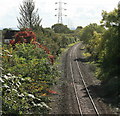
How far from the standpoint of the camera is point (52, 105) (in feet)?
45.3

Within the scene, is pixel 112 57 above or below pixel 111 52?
below

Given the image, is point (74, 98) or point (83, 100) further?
point (74, 98)

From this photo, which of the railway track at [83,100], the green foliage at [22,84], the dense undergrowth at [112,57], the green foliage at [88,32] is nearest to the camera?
the green foliage at [22,84]

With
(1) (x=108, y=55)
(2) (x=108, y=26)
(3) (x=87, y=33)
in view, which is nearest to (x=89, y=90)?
(1) (x=108, y=55)

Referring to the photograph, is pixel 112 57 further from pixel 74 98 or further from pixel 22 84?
pixel 22 84

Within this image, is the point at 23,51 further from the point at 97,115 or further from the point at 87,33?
the point at 87,33

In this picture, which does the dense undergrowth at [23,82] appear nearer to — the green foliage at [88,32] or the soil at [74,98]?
the soil at [74,98]

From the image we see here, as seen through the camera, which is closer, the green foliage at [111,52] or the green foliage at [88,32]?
the green foliage at [111,52]

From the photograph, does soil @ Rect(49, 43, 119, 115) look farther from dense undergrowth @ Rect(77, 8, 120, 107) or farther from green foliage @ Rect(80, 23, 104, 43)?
green foliage @ Rect(80, 23, 104, 43)

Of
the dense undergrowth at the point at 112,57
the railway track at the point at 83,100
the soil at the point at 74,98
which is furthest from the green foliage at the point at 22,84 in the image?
the dense undergrowth at the point at 112,57

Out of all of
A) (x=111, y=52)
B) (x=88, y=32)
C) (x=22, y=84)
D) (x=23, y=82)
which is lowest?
(x=23, y=82)

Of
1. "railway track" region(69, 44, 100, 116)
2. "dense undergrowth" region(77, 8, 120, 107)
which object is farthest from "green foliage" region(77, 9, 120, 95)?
"railway track" region(69, 44, 100, 116)

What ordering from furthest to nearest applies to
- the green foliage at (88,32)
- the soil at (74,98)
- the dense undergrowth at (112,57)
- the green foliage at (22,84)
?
the green foliage at (88,32) → the dense undergrowth at (112,57) → the soil at (74,98) → the green foliage at (22,84)

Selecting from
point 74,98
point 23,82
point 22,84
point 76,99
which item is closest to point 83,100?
point 76,99
